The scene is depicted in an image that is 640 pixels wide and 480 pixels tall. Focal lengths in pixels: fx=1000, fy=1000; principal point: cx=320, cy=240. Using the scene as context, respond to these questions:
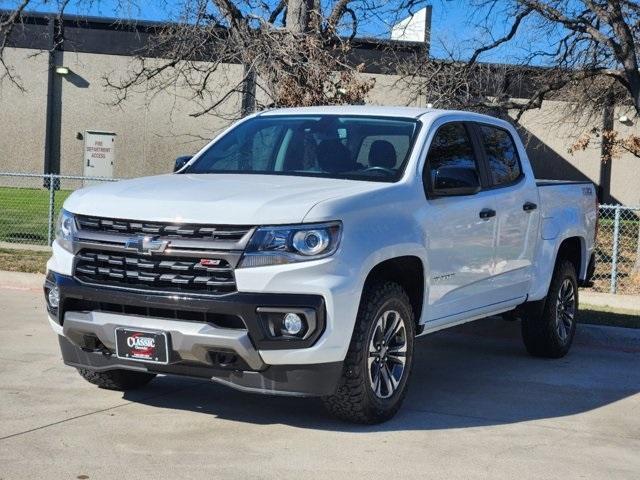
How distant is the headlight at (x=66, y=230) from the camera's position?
19.4 ft

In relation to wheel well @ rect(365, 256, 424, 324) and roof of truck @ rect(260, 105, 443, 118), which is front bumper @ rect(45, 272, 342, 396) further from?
roof of truck @ rect(260, 105, 443, 118)

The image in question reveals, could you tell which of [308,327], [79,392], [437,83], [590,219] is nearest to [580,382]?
[590,219]

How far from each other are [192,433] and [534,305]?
11.9ft

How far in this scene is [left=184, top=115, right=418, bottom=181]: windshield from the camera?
6590 mm

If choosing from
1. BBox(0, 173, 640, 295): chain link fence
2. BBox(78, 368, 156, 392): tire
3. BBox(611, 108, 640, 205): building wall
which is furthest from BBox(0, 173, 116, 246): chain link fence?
BBox(611, 108, 640, 205): building wall

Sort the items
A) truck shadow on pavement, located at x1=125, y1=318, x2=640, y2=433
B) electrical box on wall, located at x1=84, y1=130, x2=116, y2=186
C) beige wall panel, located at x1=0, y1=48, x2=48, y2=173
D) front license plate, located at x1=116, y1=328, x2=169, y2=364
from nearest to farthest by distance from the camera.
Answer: front license plate, located at x1=116, y1=328, x2=169, y2=364, truck shadow on pavement, located at x1=125, y1=318, x2=640, y2=433, beige wall panel, located at x1=0, y1=48, x2=48, y2=173, electrical box on wall, located at x1=84, y1=130, x2=116, y2=186

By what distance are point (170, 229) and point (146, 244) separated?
172 millimetres

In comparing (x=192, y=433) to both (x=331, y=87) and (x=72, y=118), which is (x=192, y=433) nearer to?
(x=331, y=87)

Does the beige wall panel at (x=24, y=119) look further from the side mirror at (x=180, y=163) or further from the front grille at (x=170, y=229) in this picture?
the front grille at (x=170, y=229)

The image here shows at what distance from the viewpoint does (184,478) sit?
16.2 ft

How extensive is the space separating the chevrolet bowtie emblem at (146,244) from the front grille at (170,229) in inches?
1.4

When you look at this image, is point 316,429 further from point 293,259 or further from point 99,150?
point 99,150

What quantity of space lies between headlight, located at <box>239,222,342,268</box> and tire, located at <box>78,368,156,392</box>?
1.66m

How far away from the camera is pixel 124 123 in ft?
112
